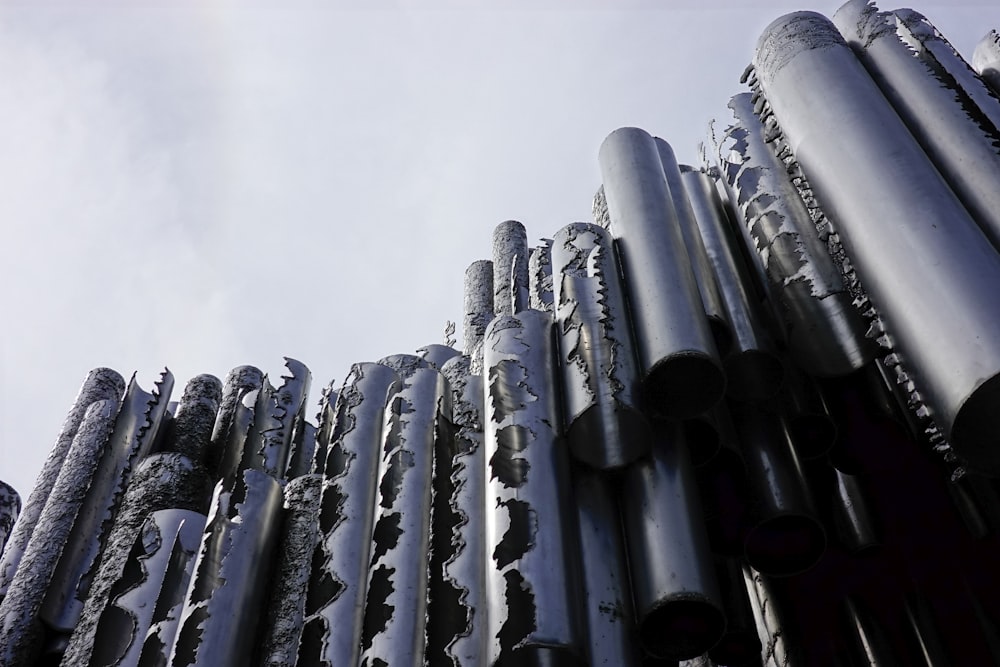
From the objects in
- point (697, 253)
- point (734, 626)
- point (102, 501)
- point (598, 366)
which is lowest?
point (734, 626)

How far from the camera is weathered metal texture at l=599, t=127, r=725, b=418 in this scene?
7.68ft

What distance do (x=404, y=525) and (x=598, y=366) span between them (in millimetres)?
838

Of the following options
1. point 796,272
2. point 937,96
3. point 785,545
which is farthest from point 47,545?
point 937,96

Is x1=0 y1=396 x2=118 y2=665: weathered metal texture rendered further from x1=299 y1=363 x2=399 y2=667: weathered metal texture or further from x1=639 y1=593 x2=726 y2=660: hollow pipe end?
x1=639 y1=593 x2=726 y2=660: hollow pipe end

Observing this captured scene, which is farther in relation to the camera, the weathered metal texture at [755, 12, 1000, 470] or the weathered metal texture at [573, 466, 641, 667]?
the weathered metal texture at [573, 466, 641, 667]

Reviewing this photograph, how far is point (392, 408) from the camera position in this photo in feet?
10.6

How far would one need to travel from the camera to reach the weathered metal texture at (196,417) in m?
4.51

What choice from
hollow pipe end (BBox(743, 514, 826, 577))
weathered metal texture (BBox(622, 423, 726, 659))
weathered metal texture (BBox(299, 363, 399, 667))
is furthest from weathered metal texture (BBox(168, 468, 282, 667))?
hollow pipe end (BBox(743, 514, 826, 577))

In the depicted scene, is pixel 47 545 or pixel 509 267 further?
pixel 509 267

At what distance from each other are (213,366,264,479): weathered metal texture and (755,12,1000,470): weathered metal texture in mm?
2948

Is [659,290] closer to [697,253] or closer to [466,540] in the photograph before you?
[697,253]

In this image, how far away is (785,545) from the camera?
2.68 meters

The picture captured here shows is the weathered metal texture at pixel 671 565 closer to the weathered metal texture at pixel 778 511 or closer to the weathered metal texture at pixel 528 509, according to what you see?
the weathered metal texture at pixel 528 509

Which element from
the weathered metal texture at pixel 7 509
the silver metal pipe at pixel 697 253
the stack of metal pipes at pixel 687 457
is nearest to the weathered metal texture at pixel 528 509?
the stack of metal pipes at pixel 687 457
